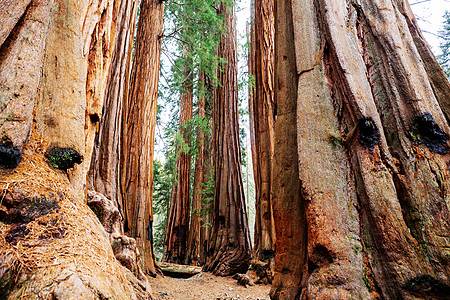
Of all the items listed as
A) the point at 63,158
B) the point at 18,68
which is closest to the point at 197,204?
the point at 63,158

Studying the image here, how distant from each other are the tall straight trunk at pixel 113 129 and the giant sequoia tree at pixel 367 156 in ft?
7.39

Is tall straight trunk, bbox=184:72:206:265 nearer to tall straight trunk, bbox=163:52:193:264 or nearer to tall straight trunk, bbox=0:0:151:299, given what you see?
tall straight trunk, bbox=163:52:193:264

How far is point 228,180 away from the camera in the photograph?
5.62 meters

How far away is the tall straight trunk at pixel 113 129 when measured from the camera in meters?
3.29

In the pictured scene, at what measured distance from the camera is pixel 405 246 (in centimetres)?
125

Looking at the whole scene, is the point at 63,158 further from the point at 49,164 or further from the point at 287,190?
the point at 287,190

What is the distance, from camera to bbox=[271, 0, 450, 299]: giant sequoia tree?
126cm

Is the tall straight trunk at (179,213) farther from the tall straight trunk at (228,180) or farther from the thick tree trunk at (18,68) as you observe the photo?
the thick tree trunk at (18,68)

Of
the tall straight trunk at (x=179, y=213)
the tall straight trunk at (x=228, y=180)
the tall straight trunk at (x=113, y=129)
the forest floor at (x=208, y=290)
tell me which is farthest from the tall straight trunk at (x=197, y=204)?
the tall straight trunk at (x=113, y=129)

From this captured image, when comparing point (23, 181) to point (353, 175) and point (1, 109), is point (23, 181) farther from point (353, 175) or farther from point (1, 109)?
point (353, 175)

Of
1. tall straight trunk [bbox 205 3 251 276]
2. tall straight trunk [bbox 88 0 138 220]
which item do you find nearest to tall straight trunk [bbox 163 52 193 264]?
tall straight trunk [bbox 205 3 251 276]

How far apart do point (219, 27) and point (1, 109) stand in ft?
19.3

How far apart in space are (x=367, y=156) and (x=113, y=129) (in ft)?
10.1

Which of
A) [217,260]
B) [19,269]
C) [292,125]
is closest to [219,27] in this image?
[217,260]
